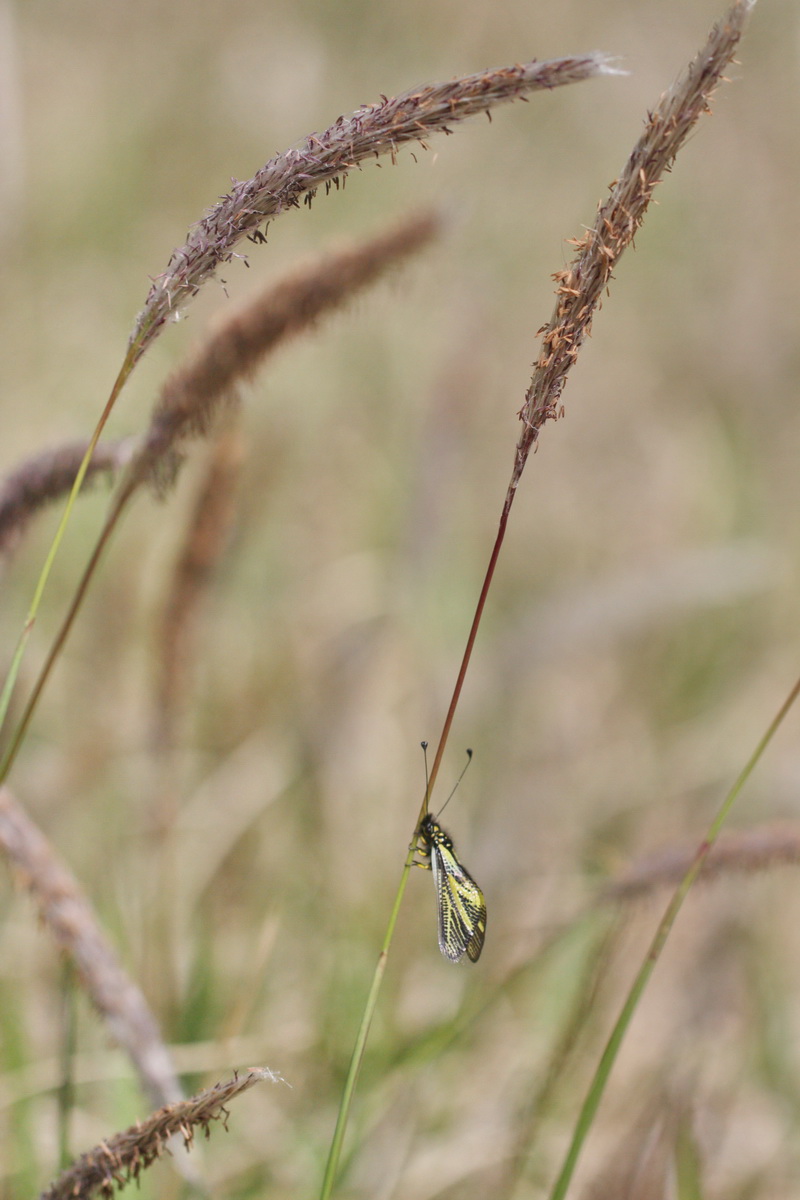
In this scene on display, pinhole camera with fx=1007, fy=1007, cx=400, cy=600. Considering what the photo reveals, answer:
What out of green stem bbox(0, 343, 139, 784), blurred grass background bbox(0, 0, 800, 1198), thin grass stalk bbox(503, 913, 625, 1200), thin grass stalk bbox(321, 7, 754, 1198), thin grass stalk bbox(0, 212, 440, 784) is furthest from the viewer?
Result: blurred grass background bbox(0, 0, 800, 1198)

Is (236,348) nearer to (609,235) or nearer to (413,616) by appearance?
(609,235)

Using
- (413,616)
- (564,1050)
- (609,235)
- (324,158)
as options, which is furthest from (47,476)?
(413,616)

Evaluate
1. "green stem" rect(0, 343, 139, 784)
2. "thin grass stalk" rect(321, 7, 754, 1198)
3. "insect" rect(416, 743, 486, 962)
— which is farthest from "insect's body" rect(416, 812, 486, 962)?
"green stem" rect(0, 343, 139, 784)

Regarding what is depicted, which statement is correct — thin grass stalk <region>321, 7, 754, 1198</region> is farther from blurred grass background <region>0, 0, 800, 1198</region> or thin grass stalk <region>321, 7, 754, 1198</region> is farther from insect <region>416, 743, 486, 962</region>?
insect <region>416, 743, 486, 962</region>

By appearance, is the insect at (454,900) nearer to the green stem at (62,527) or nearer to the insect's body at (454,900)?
the insect's body at (454,900)

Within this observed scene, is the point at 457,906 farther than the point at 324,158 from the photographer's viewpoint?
Yes

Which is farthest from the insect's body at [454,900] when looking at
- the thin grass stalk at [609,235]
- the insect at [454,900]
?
the thin grass stalk at [609,235]

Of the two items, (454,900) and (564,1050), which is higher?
(454,900)
